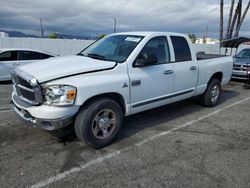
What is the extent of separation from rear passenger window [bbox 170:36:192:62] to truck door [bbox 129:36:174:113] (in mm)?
276

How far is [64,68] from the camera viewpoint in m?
3.32

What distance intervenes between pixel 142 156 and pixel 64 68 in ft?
5.85

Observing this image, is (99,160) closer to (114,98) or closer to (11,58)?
(114,98)

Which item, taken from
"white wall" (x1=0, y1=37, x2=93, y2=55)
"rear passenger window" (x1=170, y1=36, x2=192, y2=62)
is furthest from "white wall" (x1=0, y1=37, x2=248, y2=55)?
"rear passenger window" (x1=170, y1=36, x2=192, y2=62)

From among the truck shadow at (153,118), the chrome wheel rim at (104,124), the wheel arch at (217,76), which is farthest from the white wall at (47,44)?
the chrome wheel rim at (104,124)

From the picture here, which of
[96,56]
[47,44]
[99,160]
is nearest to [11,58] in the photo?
[47,44]

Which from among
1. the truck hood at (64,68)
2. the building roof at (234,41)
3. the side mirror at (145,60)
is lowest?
the truck hood at (64,68)

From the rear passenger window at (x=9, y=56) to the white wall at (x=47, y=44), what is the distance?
148 inches

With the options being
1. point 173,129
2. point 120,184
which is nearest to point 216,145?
point 173,129

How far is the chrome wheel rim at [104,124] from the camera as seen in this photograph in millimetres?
3506

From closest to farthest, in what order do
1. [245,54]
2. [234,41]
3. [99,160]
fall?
[99,160], [245,54], [234,41]

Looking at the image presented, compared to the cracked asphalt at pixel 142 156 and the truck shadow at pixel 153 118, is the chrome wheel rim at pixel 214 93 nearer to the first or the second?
the truck shadow at pixel 153 118

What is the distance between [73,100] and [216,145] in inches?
100

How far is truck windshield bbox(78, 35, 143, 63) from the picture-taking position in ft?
12.9
